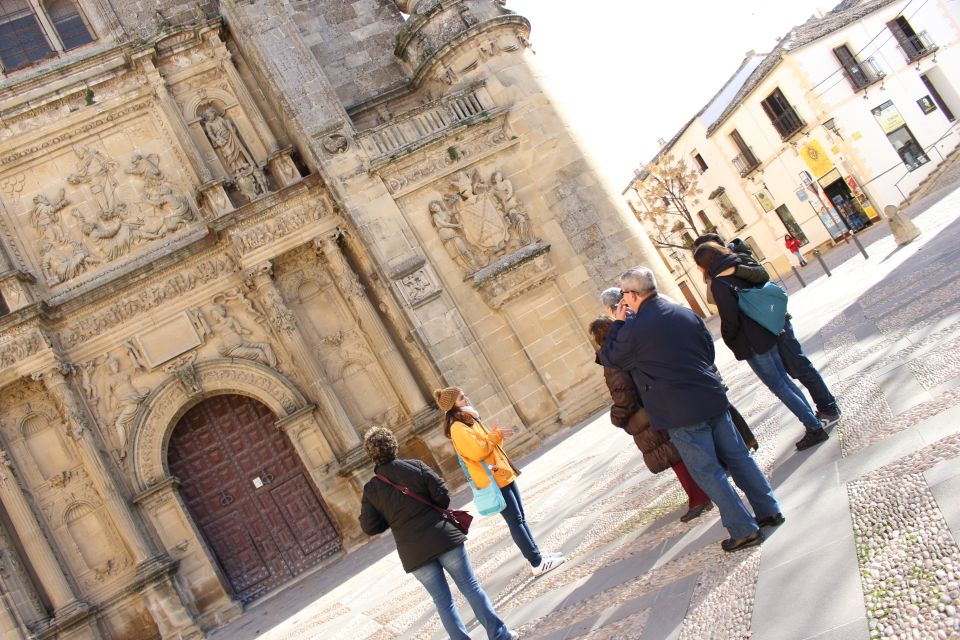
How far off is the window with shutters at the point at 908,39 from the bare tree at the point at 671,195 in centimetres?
1014

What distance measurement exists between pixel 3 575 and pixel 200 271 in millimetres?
5720

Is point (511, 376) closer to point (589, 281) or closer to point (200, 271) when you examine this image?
point (589, 281)

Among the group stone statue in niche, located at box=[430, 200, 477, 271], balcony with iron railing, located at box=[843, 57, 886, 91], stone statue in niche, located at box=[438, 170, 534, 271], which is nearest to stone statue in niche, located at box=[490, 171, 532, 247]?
stone statue in niche, located at box=[438, 170, 534, 271]

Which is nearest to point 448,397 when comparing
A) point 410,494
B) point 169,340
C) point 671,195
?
point 410,494

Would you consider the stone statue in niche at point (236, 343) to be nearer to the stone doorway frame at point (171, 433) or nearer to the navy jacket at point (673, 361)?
the stone doorway frame at point (171, 433)

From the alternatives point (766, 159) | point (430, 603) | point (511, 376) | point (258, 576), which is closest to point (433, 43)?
point (511, 376)

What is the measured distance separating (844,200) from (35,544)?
32513 mm

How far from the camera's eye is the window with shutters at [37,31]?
15.0 meters

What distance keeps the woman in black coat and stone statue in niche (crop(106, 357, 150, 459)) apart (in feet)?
32.5

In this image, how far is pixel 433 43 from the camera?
49.4 feet

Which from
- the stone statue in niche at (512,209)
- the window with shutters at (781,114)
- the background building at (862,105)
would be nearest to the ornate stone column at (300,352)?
the stone statue in niche at (512,209)

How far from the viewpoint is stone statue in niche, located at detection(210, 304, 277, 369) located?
44.5 ft

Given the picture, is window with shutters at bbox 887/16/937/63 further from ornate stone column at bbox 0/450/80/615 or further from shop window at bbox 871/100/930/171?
ornate stone column at bbox 0/450/80/615

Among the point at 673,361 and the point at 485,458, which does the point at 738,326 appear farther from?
the point at 485,458
